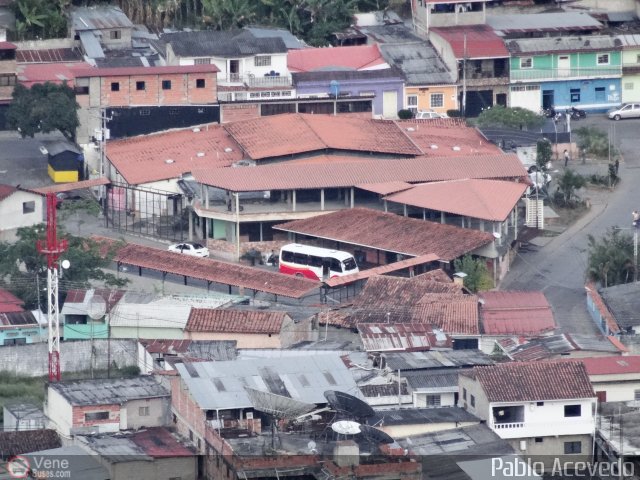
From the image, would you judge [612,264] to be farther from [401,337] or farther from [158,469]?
[158,469]

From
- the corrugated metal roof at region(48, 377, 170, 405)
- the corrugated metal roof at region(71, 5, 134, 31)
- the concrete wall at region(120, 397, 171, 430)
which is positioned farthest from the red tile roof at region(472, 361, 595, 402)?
the corrugated metal roof at region(71, 5, 134, 31)

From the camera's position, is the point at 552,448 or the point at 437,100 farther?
the point at 437,100

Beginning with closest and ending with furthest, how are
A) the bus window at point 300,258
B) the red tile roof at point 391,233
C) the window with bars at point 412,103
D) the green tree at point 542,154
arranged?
the red tile roof at point 391,233, the bus window at point 300,258, the green tree at point 542,154, the window with bars at point 412,103

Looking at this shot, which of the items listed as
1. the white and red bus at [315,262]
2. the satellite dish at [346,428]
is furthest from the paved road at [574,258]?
the satellite dish at [346,428]

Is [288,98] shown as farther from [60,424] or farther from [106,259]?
[60,424]

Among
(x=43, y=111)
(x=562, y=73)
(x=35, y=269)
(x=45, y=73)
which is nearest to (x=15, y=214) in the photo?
(x=35, y=269)

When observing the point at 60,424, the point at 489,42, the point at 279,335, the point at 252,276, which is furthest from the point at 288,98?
the point at 60,424

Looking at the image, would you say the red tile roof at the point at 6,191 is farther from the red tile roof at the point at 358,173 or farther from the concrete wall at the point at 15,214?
the red tile roof at the point at 358,173
